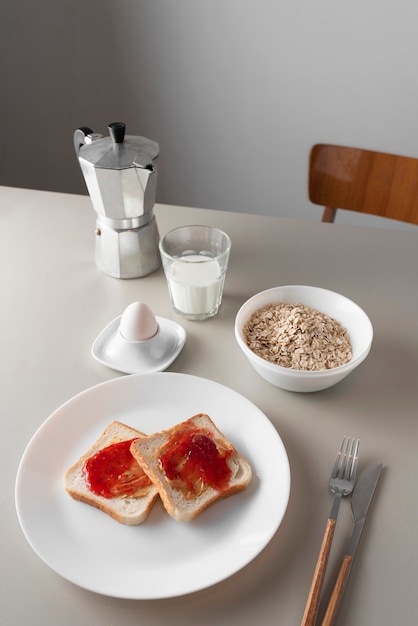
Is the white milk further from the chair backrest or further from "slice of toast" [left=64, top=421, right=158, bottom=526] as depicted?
the chair backrest

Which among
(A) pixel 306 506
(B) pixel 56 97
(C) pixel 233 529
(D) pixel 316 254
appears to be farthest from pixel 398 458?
(B) pixel 56 97

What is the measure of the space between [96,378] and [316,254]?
0.57m

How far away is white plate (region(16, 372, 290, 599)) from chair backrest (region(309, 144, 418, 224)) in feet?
2.78

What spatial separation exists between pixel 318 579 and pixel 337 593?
0.08 ft

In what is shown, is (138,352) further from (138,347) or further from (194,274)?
(194,274)

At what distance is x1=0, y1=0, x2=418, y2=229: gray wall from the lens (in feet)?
6.13

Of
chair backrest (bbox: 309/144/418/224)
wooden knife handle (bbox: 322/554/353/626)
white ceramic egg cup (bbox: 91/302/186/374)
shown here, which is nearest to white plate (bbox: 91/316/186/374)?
white ceramic egg cup (bbox: 91/302/186/374)

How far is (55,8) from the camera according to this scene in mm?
1982

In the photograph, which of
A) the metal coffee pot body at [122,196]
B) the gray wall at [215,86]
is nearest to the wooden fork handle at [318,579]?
the metal coffee pot body at [122,196]

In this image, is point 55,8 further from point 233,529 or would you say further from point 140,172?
point 233,529

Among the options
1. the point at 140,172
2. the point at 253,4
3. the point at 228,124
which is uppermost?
the point at 253,4

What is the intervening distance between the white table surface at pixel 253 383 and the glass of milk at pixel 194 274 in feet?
A: 0.09

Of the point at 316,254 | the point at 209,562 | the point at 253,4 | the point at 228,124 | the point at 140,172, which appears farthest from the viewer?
the point at 228,124

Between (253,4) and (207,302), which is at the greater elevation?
(253,4)
